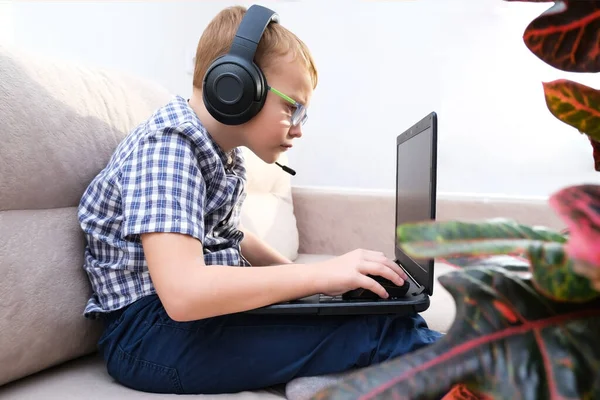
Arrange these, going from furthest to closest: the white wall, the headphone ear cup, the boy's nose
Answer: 1. the white wall
2. the boy's nose
3. the headphone ear cup

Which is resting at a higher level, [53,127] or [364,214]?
[53,127]

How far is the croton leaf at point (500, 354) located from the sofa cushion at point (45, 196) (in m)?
0.72

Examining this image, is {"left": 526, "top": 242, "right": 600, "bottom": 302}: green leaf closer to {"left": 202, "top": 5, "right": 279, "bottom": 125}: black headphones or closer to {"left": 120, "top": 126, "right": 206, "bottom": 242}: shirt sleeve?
{"left": 120, "top": 126, "right": 206, "bottom": 242}: shirt sleeve

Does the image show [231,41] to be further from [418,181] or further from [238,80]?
[418,181]

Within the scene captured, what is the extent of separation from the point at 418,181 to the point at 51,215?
25.6 inches

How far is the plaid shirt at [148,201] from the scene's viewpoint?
0.77 meters

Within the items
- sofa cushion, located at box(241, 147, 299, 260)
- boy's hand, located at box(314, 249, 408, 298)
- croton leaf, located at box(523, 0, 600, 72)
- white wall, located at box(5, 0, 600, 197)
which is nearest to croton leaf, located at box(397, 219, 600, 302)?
croton leaf, located at box(523, 0, 600, 72)

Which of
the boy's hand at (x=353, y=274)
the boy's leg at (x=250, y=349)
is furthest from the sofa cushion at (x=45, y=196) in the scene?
the boy's hand at (x=353, y=274)

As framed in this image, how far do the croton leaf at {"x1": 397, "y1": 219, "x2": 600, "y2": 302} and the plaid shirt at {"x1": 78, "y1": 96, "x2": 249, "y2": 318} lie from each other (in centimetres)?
60

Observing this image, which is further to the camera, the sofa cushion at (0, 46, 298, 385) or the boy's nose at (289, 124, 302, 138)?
the boy's nose at (289, 124, 302, 138)

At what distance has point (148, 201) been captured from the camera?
2.53 ft

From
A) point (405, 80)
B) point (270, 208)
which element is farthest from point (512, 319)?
point (405, 80)

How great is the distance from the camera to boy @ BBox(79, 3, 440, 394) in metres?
0.74

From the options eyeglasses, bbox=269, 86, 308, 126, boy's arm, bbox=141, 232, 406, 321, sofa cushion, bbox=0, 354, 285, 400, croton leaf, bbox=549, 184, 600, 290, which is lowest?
sofa cushion, bbox=0, 354, 285, 400
